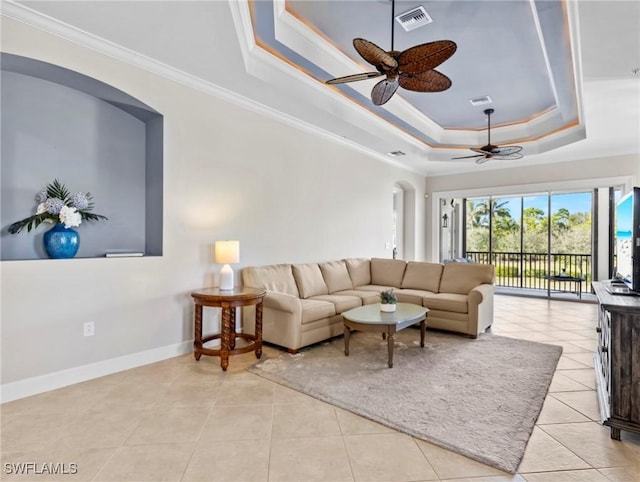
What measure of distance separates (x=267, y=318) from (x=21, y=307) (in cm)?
214

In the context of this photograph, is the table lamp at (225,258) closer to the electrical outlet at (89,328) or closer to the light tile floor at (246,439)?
the light tile floor at (246,439)

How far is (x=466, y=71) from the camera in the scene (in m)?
4.08

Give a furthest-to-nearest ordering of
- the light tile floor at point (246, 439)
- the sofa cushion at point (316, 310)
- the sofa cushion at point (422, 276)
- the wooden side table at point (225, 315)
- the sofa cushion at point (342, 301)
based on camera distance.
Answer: the sofa cushion at point (422, 276) → the sofa cushion at point (342, 301) → the sofa cushion at point (316, 310) → the wooden side table at point (225, 315) → the light tile floor at point (246, 439)

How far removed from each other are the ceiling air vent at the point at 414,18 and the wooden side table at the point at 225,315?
9.41 feet

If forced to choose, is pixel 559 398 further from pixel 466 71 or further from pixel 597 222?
pixel 597 222

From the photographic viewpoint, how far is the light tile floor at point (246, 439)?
183 centimetres

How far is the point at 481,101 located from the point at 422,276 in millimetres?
2689

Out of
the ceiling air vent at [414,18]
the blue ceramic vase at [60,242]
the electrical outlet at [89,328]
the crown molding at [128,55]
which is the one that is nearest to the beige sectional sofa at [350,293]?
the electrical outlet at [89,328]

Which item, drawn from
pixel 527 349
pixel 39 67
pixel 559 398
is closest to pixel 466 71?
pixel 527 349

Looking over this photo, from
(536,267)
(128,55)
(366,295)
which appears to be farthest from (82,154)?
(536,267)

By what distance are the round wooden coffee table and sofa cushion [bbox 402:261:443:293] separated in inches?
50.7

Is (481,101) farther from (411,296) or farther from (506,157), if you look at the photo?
(411,296)

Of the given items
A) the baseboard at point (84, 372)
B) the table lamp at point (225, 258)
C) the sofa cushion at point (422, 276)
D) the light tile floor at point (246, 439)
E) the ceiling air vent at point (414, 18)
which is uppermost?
the ceiling air vent at point (414, 18)

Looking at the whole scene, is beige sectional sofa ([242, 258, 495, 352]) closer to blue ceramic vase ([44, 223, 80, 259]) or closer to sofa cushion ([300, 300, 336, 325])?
sofa cushion ([300, 300, 336, 325])
